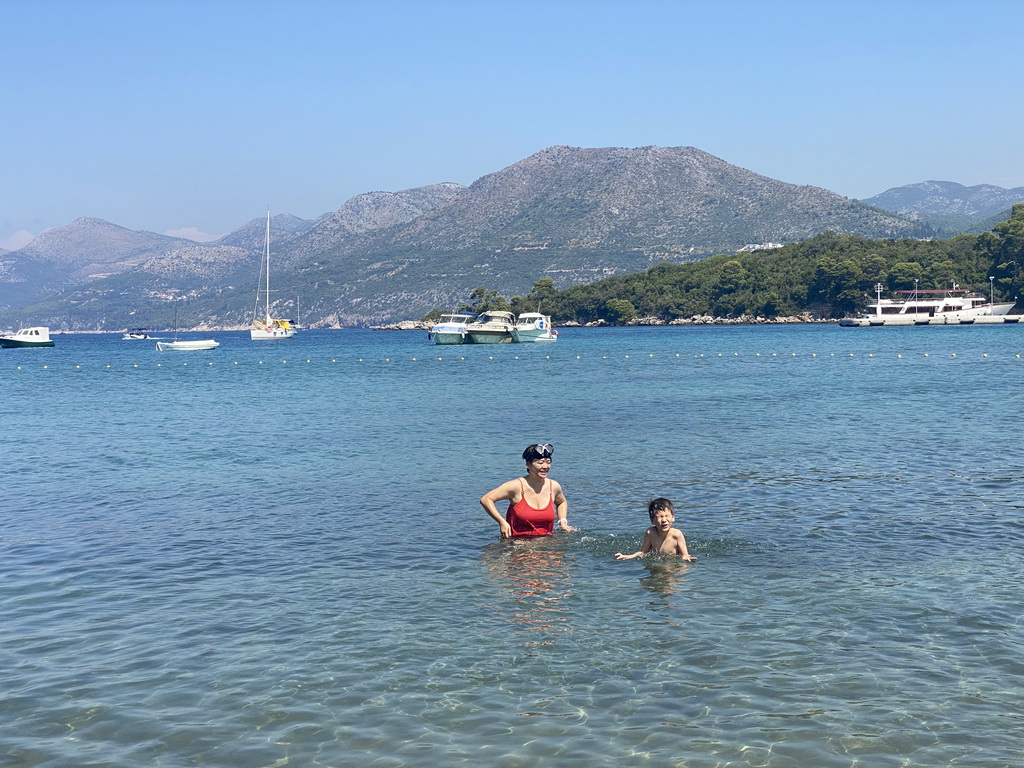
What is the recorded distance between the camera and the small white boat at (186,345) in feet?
359

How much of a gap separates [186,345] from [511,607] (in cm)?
10786

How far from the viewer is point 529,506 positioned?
14195 millimetres

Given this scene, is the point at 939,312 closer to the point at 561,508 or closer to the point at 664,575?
the point at 561,508

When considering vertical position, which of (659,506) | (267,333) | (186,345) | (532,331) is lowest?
(659,506)

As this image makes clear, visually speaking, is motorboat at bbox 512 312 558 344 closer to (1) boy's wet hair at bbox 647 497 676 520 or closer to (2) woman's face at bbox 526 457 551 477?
(2) woman's face at bbox 526 457 551 477

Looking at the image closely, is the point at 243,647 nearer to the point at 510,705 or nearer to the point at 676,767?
the point at 510,705

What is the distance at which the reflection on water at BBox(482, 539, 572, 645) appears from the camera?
10.4 metres

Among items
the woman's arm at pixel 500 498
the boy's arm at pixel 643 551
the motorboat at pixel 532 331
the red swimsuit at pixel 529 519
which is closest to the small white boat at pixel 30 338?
the motorboat at pixel 532 331

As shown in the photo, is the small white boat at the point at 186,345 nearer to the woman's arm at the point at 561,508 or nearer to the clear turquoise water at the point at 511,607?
the clear turquoise water at the point at 511,607

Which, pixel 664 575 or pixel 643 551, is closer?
pixel 664 575

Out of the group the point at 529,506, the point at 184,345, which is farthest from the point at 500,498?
the point at 184,345

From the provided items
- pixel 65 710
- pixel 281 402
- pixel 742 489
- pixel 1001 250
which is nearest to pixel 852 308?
pixel 1001 250

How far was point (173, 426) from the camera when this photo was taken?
3306 centimetres

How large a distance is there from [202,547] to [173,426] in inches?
792
